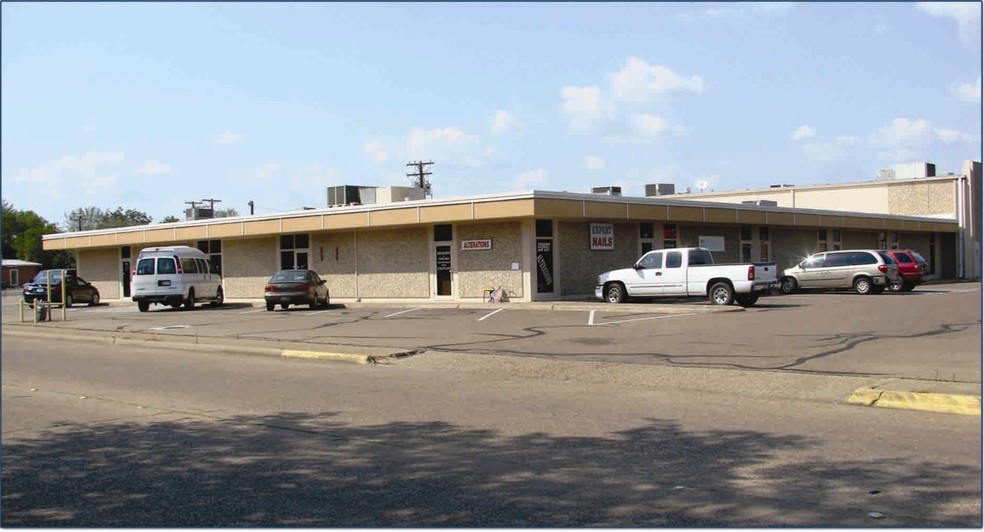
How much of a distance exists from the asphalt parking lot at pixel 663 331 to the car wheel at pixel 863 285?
263cm

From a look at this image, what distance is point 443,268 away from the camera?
33.5m

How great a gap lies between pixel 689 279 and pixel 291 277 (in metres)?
14.4

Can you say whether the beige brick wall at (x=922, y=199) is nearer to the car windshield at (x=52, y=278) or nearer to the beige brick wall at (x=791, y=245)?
the beige brick wall at (x=791, y=245)

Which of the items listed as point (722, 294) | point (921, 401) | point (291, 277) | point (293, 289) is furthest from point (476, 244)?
point (921, 401)

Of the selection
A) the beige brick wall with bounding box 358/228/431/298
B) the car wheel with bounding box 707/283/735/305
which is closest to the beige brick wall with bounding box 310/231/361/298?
the beige brick wall with bounding box 358/228/431/298

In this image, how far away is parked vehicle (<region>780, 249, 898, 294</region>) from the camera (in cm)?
3331

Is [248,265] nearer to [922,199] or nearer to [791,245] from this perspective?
[791,245]

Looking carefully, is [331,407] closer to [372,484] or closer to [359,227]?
[372,484]

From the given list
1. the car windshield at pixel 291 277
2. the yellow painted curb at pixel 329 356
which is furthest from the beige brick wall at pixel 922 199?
the yellow painted curb at pixel 329 356

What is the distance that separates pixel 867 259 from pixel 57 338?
2767 cm

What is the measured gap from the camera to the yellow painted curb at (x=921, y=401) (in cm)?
1007

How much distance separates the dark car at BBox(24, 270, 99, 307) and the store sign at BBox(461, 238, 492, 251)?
63.3 feet

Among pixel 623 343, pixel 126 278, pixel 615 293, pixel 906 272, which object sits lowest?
pixel 623 343

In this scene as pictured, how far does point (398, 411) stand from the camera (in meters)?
10.8
